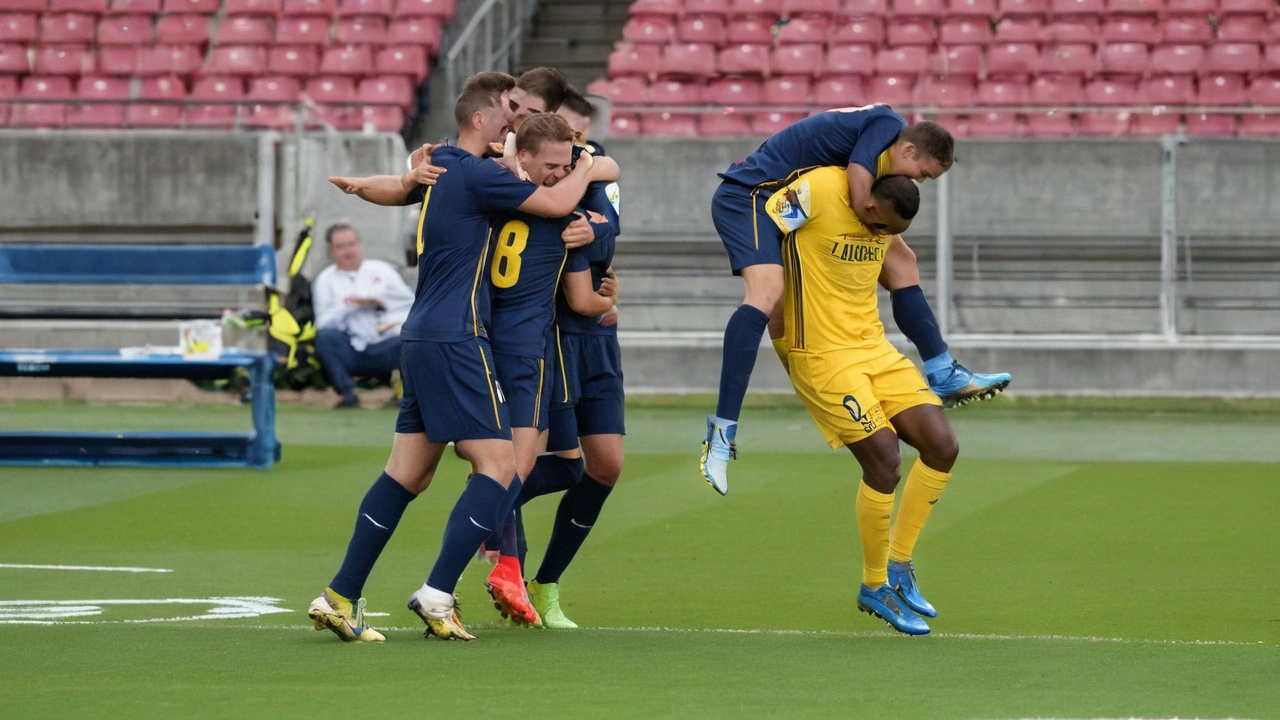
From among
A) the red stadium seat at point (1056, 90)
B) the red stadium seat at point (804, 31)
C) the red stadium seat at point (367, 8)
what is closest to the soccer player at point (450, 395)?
the red stadium seat at point (1056, 90)

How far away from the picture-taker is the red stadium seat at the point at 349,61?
65.7 ft

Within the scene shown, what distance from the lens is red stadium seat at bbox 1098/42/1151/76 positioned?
60.6 feet

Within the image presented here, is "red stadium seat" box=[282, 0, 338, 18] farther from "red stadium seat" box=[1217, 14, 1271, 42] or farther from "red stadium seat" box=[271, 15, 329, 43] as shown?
"red stadium seat" box=[1217, 14, 1271, 42]

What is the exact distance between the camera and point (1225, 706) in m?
4.44

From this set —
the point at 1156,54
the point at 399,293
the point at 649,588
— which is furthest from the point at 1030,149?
the point at 649,588

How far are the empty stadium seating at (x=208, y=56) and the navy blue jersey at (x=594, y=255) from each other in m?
13.0

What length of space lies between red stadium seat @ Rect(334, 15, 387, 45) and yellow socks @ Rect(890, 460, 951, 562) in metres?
15.1

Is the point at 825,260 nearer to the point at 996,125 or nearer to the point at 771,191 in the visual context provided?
the point at 771,191

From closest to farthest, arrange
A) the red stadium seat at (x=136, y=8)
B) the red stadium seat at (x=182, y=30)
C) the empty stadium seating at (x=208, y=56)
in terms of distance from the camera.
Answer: the empty stadium seating at (x=208, y=56), the red stadium seat at (x=182, y=30), the red stadium seat at (x=136, y=8)

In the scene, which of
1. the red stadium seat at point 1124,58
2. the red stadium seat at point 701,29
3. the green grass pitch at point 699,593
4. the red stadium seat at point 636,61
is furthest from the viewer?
the red stadium seat at point 701,29

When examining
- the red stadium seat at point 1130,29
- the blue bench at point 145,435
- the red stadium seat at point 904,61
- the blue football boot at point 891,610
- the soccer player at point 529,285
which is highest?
the red stadium seat at point 1130,29

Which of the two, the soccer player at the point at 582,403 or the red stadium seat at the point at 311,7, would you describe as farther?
the red stadium seat at the point at 311,7

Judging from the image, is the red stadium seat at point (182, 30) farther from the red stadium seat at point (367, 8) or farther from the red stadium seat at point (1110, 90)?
the red stadium seat at point (1110, 90)

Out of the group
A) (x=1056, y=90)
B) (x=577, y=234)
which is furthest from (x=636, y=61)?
(x=577, y=234)
